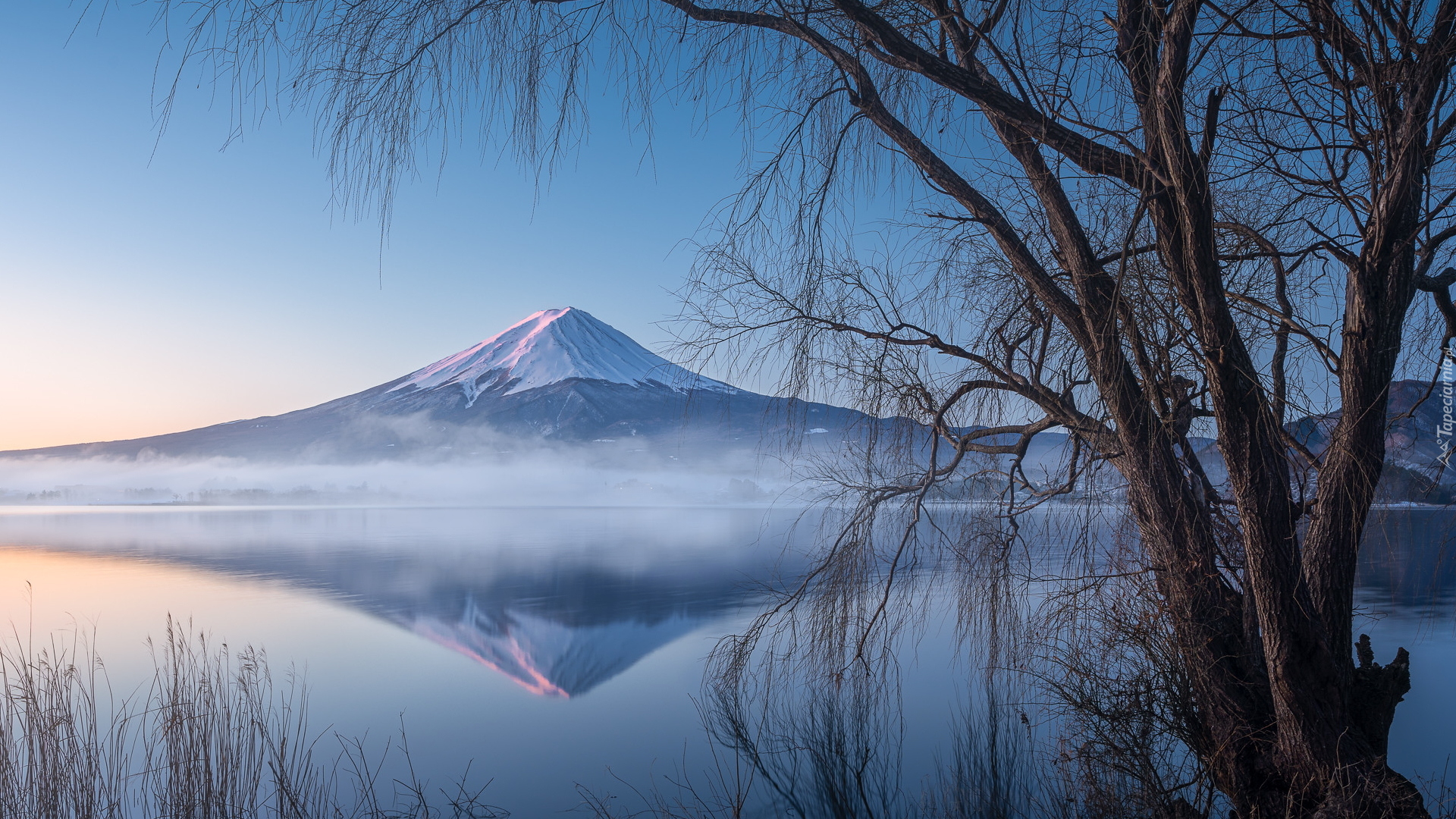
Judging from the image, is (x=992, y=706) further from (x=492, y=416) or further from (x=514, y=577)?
(x=492, y=416)

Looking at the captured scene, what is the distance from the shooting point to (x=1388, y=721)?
2582mm

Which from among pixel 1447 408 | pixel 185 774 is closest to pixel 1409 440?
pixel 1447 408

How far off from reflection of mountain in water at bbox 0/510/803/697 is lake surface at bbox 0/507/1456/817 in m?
0.07

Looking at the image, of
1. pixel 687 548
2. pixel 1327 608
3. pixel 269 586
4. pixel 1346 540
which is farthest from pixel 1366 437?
pixel 687 548

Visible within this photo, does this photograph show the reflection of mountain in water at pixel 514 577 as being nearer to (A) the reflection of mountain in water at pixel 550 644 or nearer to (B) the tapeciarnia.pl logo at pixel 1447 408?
(A) the reflection of mountain in water at pixel 550 644

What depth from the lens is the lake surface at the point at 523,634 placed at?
5.13 meters

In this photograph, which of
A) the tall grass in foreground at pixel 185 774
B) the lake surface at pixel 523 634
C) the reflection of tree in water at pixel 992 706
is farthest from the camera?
the lake surface at pixel 523 634

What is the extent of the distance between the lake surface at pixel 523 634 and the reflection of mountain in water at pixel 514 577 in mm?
71

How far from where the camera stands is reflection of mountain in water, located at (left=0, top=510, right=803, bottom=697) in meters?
9.66

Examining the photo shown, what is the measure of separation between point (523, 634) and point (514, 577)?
20.9 feet

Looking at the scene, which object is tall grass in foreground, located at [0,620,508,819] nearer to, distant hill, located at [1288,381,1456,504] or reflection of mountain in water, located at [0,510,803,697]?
reflection of mountain in water, located at [0,510,803,697]

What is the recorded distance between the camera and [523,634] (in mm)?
10711

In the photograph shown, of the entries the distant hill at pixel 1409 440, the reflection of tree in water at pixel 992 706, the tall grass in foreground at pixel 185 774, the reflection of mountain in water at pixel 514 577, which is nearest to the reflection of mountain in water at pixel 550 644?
the reflection of mountain in water at pixel 514 577

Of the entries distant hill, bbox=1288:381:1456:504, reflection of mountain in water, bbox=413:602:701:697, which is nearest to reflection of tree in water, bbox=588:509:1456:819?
distant hill, bbox=1288:381:1456:504
